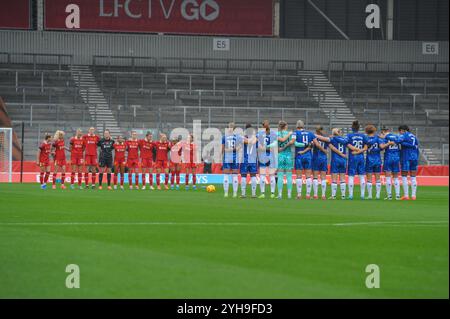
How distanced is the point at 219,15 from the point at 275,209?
105ft

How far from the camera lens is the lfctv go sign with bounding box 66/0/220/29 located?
50469mm

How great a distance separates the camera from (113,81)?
51.4m

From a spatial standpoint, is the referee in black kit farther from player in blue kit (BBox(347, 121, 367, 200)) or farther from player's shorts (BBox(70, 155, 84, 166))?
player in blue kit (BBox(347, 121, 367, 200))

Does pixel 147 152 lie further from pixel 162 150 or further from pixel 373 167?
pixel 373 167

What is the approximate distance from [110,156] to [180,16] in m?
18.4

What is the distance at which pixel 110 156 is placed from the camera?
34.4 metres

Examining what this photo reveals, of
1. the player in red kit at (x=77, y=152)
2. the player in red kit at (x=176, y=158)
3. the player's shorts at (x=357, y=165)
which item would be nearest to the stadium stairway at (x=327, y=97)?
the player in red kit at (x=176, y=158)

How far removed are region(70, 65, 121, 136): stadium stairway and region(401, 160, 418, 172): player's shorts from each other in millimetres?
19908

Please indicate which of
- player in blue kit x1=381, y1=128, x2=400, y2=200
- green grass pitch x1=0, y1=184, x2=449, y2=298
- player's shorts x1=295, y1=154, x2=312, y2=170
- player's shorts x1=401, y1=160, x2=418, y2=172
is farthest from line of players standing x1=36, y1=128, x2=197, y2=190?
green grass pitch x1=0, y1=184, x2=449, y2=298

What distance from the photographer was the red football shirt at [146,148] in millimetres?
36366

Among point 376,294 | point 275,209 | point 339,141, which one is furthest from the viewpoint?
point 339,141

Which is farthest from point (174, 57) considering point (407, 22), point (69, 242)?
point (69, 242)

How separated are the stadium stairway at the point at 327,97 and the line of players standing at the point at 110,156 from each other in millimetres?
14566
